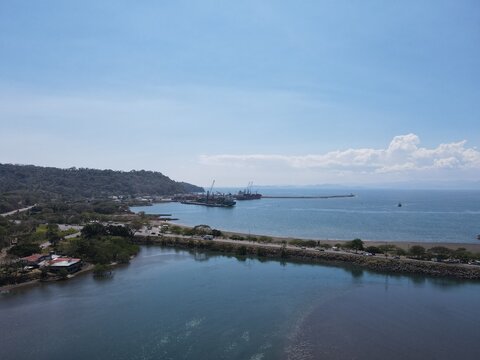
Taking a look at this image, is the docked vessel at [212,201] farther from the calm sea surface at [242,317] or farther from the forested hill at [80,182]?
the calm sea surface at [242,317]

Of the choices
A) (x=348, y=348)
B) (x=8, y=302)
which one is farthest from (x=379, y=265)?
(x=8, y=302)

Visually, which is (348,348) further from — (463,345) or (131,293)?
(131,293)

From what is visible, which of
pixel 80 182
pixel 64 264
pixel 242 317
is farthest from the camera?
pixel 80 182

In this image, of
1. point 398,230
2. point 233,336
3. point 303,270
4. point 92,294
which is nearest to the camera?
point 233,336

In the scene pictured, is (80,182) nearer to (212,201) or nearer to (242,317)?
(212,201)

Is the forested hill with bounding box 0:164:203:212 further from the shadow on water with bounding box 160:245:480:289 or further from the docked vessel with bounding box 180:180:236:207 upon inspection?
the shadow on water with bounding box 160:245:480:289

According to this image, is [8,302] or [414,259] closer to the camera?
[8,302]

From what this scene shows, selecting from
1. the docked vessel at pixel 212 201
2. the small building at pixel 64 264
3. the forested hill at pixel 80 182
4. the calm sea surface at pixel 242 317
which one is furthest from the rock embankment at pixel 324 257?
the forested hill at pixel 80 182

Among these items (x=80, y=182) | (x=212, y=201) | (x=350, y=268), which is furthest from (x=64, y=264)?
(x=80, y=182)
